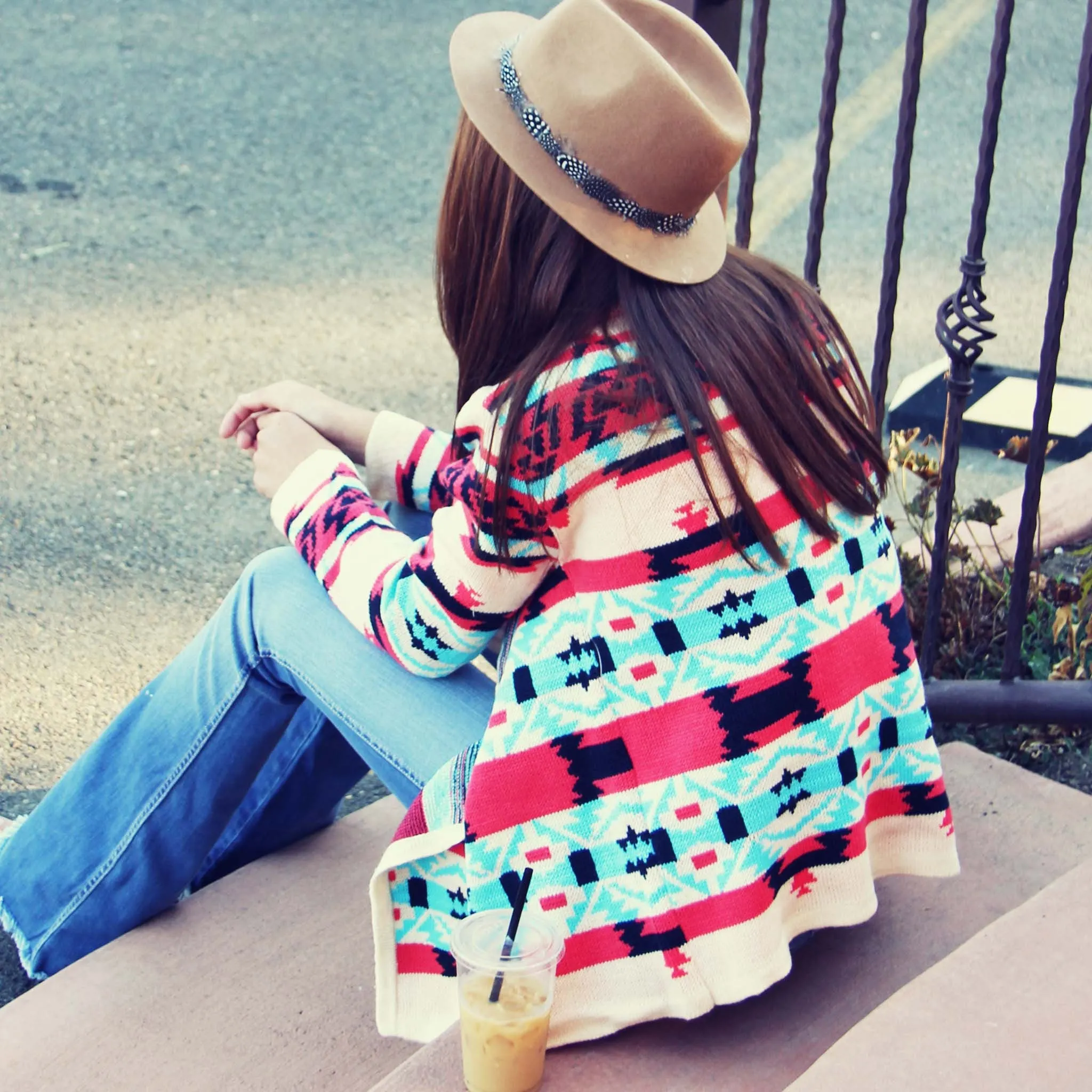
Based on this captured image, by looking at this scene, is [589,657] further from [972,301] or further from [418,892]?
[972,301]

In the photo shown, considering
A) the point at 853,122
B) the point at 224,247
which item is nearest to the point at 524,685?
the point at 224,247

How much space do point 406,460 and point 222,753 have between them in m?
0.45

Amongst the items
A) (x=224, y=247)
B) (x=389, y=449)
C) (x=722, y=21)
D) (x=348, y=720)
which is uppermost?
(x=722, y=21)

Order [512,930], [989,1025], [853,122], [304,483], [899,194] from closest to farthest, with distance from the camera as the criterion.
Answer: [989,1025] < [512,930] < [304,483] < [899,194] < [853,122]

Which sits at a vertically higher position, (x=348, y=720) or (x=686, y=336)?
(x=686, y=336)

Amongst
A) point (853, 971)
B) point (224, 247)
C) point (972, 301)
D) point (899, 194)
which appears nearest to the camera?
point (853, 971)

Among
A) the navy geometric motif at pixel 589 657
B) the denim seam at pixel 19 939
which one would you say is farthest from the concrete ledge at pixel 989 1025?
the denim seam at pixel 19 939

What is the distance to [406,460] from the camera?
1.90m

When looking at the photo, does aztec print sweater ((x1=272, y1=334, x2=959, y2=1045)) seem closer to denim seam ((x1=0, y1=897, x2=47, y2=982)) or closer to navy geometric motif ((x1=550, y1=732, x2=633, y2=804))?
navy geometric motif ((x1=550, y1=732, x2=633, y2=804))

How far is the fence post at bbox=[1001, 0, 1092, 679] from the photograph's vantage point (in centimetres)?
179

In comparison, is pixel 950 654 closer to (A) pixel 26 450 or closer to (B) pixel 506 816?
(B) pixel 506 816

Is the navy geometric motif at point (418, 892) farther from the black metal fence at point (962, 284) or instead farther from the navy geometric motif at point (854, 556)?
the black metal fence at point (962, 284)

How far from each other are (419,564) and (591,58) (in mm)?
547

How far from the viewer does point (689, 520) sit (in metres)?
1.33
